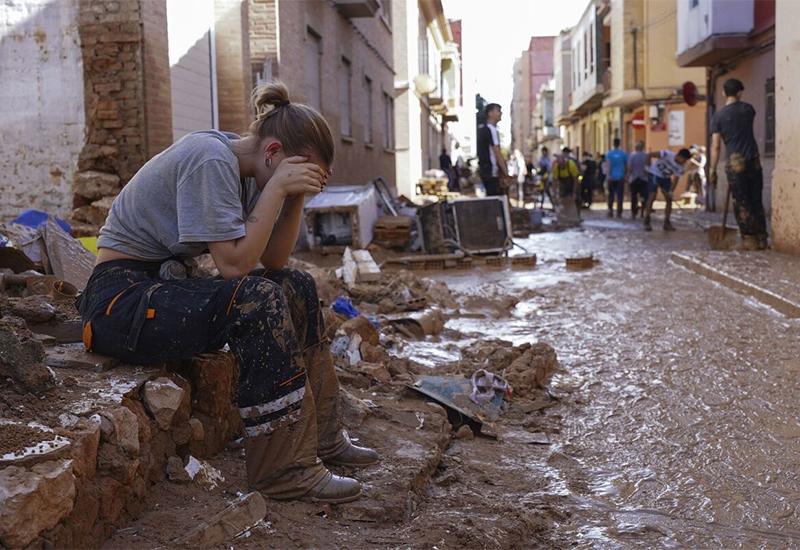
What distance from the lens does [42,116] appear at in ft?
30.0

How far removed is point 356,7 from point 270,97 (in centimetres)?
1522

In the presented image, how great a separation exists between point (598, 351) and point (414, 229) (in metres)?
7.66

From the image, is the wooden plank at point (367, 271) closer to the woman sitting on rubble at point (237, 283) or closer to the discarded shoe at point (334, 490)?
the woman sitting on rubble at point (237, 283)

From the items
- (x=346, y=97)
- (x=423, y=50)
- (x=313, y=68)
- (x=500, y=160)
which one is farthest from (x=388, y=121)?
(x=500, y=160)

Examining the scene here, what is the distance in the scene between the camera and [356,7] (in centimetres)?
1761

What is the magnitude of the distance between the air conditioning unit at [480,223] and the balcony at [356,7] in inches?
248

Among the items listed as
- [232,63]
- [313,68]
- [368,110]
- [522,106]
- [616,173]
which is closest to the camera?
[232,63]

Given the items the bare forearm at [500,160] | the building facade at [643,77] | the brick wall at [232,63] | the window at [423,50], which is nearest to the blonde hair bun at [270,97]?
the brick wall at [232,63]

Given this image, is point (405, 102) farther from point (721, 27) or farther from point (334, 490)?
point (334, 490)

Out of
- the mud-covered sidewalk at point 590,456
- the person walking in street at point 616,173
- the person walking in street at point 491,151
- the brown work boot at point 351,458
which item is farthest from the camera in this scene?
the person walking in street at point 616,173

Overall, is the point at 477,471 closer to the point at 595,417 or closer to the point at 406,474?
the point at 406,474

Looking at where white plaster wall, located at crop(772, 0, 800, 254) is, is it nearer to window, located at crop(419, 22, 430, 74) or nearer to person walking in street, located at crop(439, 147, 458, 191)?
person walking in street, located at crop(439, 147, 458, 191)

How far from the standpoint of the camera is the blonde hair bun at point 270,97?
3.05m

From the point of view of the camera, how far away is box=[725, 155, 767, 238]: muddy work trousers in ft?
37.5
